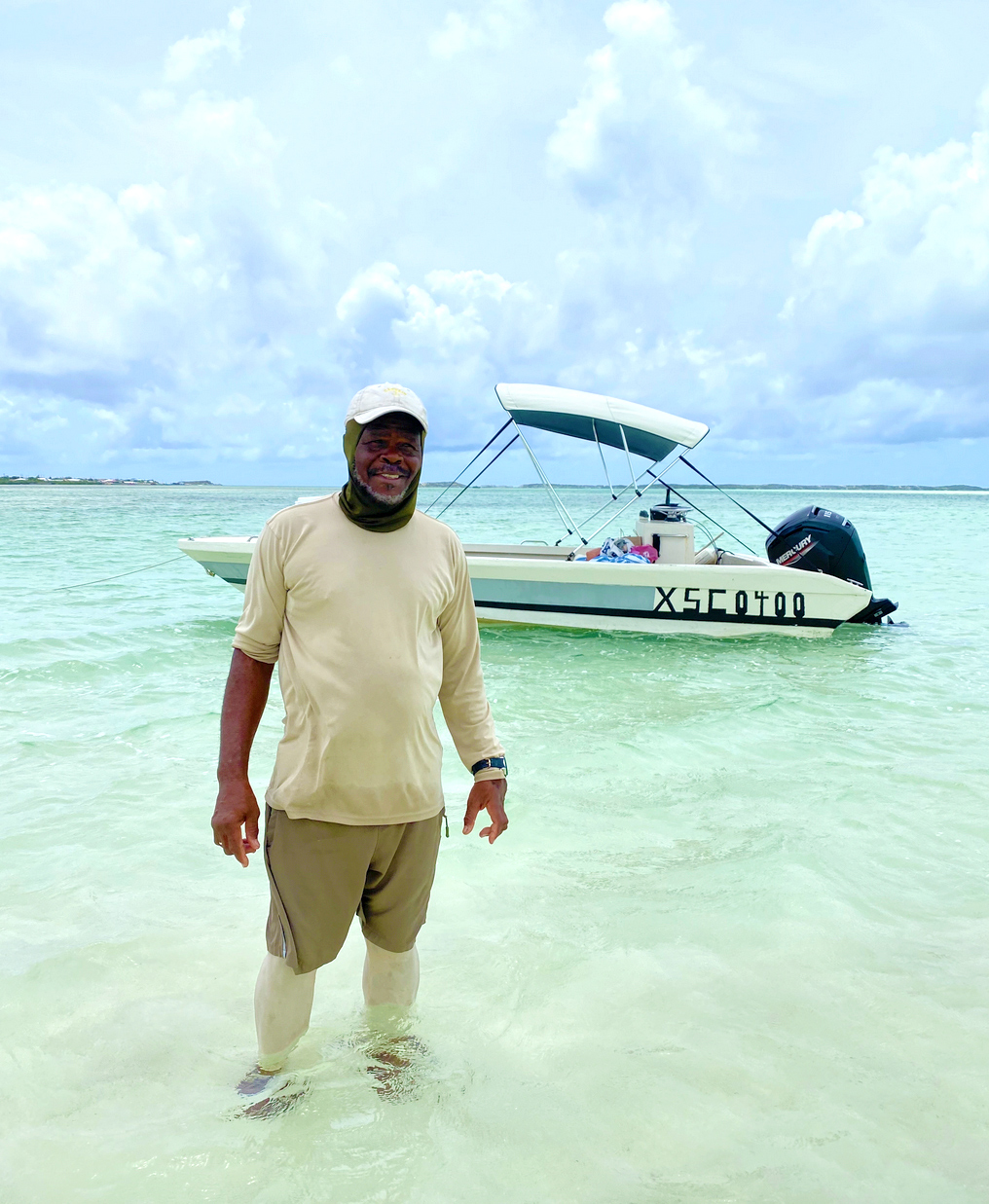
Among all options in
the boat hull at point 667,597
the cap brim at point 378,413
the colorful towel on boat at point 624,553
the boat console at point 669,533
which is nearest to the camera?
the cap brim at point 378,413

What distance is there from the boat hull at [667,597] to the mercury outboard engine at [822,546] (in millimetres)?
200

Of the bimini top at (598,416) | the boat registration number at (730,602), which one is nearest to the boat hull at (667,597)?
the boat registration number at (730,602)

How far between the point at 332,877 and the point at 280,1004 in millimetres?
394

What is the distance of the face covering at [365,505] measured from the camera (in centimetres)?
194

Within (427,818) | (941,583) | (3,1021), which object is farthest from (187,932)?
(941,583)

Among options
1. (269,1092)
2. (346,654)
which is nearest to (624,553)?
(269,1092)

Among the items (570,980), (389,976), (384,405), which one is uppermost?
(384,405)

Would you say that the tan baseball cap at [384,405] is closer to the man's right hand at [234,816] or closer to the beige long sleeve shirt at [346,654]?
the beige long sleeve shirt at [346,654]

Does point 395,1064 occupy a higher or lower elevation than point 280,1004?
lower

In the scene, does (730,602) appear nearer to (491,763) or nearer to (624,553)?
(624,553)

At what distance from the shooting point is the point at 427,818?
2066 mm

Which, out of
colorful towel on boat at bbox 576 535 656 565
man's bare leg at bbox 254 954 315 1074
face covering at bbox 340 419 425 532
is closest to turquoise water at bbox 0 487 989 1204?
man's bare leg at bbox 254 954 315 1074

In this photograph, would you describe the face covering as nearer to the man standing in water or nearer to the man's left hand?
the man standing in water

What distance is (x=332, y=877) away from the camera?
199 centimetres
